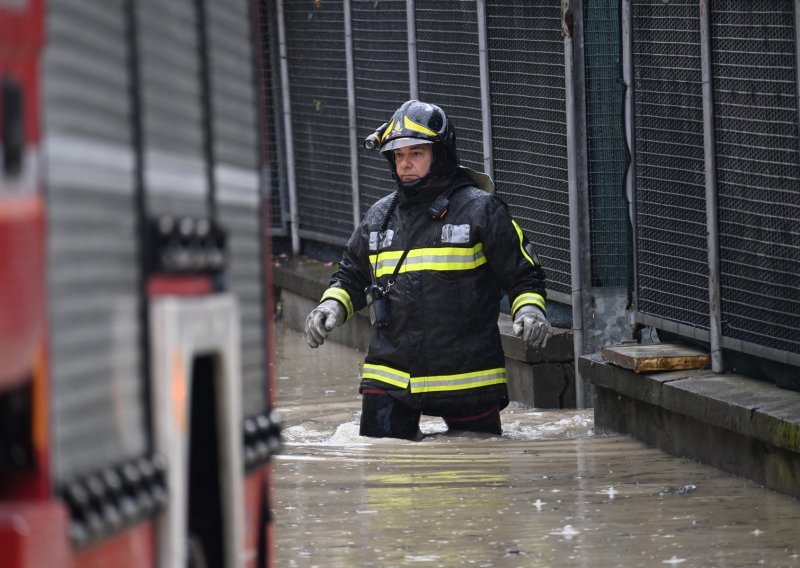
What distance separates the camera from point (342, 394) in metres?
11.7

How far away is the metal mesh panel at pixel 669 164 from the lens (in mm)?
8852

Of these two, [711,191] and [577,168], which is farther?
[577,168]

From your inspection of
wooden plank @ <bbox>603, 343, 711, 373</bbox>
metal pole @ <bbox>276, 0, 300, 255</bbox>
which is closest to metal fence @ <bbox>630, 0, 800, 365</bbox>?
wooden plank @ <bbox>603, 343, 711, 373</bbox>

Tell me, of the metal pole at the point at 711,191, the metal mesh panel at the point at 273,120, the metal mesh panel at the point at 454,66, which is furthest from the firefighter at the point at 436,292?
the metal mesh panel at the point at 273,120

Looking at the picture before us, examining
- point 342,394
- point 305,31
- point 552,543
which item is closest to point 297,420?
point 342,394

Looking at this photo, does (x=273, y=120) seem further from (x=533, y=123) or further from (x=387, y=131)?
(x=387, y=131)

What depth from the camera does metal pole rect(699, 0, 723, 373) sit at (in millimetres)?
8484

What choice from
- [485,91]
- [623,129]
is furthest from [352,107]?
[623,129]

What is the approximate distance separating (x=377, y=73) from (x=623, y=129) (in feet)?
13.5

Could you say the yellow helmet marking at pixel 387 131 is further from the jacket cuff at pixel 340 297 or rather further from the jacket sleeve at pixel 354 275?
the jacket cuff at pixel 340 297

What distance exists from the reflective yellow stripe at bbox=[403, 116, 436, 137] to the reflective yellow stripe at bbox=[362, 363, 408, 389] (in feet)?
3.68

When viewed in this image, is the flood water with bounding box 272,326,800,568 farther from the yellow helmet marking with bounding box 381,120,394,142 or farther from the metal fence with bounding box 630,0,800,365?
the yellow helmet marking with bounding box 381,120,394,142

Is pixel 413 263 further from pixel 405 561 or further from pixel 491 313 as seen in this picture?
pixel 405 561

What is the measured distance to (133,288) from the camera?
2740mm
